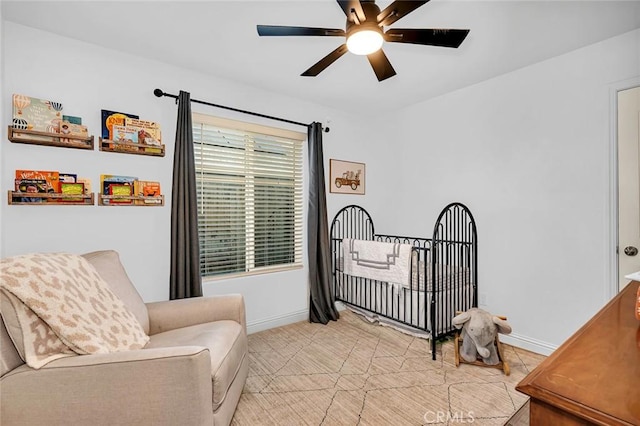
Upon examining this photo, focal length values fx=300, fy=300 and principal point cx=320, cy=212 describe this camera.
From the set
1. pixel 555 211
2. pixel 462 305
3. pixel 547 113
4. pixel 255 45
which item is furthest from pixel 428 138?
pixel 255 45

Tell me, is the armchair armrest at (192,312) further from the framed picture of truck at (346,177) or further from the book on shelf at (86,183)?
the framed picture of truck at (346,177)

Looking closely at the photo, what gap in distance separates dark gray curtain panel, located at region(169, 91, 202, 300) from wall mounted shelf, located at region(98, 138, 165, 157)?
152 millimetres

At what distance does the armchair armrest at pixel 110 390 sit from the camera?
1108 millimetres

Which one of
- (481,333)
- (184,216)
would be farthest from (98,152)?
(481,333)

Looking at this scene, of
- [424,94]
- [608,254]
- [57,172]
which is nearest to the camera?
[57,172]

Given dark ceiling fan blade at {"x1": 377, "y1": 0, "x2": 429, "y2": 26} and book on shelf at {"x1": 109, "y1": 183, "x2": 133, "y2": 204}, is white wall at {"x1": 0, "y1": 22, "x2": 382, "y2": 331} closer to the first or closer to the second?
book on shelf at {"x1": 109, "y1": 183, "x2": 133, "y2": 204}

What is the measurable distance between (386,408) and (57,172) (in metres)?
2.65

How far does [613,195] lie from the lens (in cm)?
219

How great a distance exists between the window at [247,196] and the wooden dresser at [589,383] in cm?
263

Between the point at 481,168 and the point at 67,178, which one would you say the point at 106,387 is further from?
the point at 481,168

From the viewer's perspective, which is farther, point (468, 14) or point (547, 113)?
point (547, 113)

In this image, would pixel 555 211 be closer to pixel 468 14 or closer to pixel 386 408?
pixel 468 14

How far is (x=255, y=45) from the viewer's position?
2.26 metres

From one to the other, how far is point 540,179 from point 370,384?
217 centimetres
